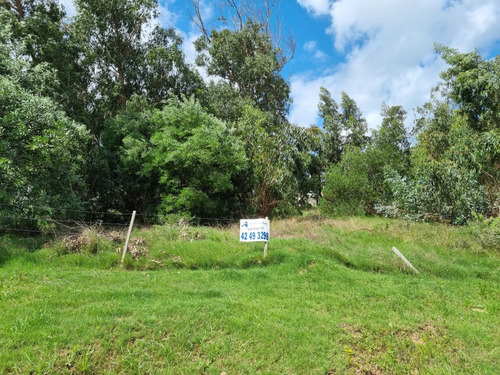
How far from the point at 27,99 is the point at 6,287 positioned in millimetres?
6571

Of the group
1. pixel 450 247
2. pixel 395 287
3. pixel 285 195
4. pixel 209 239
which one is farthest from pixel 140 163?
pixel 450 247

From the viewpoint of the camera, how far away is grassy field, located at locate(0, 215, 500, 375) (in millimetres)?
4418

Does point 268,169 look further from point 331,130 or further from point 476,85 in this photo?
point 331,130

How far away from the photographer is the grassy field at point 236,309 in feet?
14.5

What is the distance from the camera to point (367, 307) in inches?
251

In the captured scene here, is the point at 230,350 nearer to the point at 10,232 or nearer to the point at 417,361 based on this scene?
the point at 417,361

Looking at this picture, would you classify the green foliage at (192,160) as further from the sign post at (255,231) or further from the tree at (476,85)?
the tree at (476,85)

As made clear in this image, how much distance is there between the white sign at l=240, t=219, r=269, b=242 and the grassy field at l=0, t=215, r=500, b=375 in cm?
58

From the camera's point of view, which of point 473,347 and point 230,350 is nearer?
point 230,350

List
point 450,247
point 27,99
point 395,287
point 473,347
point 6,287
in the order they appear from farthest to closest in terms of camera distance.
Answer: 1. point 450,247
2. point 27,99
3. point 395,287
4. point 6,287
5. point 473,347

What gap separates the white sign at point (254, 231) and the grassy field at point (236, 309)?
22.9 inches

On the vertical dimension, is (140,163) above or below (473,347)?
above

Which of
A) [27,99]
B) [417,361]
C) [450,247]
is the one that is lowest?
[417,361]

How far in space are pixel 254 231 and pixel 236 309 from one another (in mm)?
3506
